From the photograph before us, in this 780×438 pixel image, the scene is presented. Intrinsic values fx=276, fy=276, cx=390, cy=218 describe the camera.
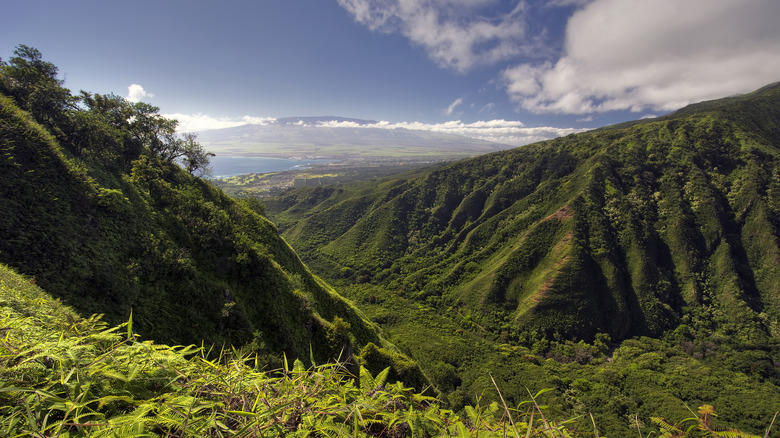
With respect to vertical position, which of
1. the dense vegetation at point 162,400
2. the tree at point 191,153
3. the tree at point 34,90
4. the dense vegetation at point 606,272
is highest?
the tree at point 34,90

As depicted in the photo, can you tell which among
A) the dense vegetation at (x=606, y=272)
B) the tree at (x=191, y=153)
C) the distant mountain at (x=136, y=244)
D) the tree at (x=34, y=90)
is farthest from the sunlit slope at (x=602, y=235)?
the tree at (x=34, y=90)

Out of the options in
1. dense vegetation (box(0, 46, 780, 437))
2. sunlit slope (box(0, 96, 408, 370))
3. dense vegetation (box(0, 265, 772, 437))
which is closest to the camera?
dense vegetation (box(0, 265, 772, 437))

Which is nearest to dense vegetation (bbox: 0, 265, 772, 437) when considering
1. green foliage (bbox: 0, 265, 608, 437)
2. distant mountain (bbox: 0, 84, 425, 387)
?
green foliage (bbox: 0, 265, 608, 437)

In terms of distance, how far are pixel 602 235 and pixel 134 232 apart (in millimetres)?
114056

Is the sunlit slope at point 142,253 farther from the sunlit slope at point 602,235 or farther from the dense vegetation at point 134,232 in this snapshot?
the sunlit slope at point 602,235

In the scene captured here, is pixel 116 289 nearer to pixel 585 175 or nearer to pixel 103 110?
pixel 103 110

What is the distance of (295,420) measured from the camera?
10.5 ft

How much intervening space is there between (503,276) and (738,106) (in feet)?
508

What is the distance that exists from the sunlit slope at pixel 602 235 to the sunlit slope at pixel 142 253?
246ft

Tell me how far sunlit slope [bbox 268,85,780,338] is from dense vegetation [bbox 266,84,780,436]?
0.54 m

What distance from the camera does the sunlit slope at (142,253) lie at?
15.4 meters

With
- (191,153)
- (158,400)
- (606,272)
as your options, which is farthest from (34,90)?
(606,272)

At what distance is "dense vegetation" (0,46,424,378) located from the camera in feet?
51.6

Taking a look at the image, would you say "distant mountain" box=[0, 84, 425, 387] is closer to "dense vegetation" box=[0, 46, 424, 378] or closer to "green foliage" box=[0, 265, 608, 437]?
"dense vegetation" box=[0, 46, 424, 378]
